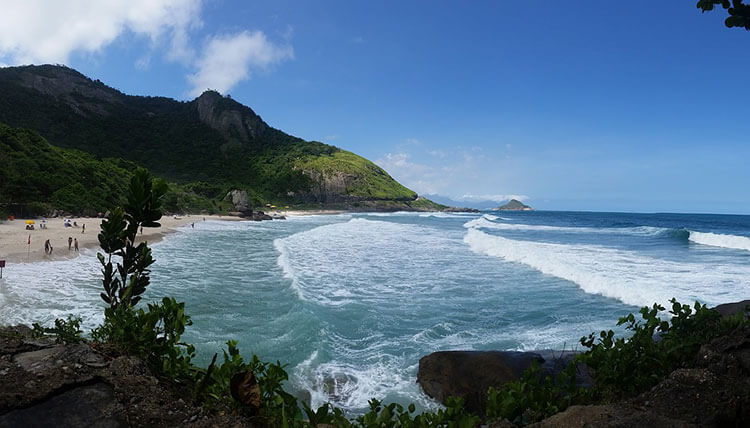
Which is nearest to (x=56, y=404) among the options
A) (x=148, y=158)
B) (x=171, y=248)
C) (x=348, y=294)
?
(x=348, y=294)

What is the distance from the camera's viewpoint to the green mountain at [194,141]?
379 ft

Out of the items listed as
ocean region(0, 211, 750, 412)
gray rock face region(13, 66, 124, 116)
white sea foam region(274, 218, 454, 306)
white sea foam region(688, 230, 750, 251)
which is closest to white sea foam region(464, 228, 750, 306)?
ocean region(0, 211, 750, 412)

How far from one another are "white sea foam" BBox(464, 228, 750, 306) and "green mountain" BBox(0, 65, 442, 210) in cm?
8622

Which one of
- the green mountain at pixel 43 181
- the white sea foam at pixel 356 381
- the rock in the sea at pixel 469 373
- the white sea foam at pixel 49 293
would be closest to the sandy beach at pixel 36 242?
the white sea foam at pixel 49 293

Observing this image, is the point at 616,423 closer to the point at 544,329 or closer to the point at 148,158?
the point at 544,329

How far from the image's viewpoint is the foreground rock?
2764 mm

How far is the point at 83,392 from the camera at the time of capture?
3016 mm

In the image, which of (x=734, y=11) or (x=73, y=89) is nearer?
(x=734, y=11)

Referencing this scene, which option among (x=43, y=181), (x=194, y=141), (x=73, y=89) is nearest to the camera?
(x=43, y=181)

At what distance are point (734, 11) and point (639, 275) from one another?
18.6m

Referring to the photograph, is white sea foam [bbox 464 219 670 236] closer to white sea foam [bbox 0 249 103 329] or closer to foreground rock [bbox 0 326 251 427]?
white sea foam [bbox 0 249 103 329]

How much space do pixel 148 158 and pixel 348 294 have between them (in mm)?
136904

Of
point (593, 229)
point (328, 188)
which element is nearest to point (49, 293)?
point (593, 229)

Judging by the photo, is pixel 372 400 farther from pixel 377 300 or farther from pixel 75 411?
pixel 377 300
